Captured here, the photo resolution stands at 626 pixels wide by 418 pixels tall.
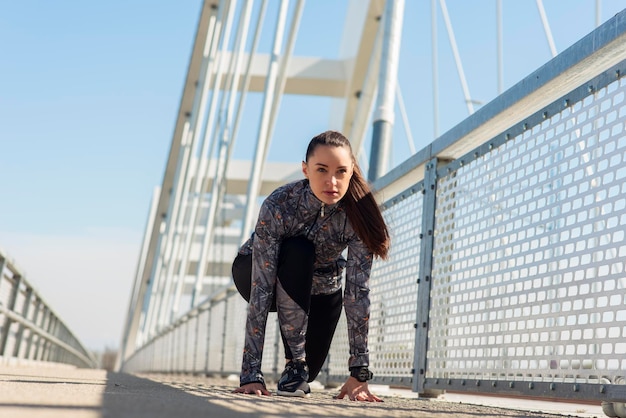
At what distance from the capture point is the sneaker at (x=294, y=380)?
9.29 feet

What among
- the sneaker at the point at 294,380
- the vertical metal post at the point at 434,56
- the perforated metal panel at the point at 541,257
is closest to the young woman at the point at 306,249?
the sneaker at the point at 294,380

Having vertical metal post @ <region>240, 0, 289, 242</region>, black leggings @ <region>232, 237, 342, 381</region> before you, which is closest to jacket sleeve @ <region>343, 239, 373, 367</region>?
black leggings @ <region>232, 237, 342, 381</region>

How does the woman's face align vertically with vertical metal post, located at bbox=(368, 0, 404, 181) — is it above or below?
below

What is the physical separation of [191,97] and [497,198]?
Answer: 1548 cm

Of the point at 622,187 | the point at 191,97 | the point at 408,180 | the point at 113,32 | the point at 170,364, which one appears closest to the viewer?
the point at 622,187

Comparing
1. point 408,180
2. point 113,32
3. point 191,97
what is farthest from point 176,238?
point 408,180

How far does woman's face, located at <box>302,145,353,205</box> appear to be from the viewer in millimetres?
2764

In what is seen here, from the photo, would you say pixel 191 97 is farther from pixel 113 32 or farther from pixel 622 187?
pixel 622 187

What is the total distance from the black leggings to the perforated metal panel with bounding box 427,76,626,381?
0.37 meters

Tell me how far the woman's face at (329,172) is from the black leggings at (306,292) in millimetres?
205

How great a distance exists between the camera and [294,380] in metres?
2.87

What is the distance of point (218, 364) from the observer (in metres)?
8.24

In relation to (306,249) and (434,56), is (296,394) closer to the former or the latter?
(306,249)

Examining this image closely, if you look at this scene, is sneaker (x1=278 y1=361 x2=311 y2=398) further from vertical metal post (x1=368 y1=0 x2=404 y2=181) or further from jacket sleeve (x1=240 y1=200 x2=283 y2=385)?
vertical metal post (x1=368 y1=0 x2=404 y2=181)
